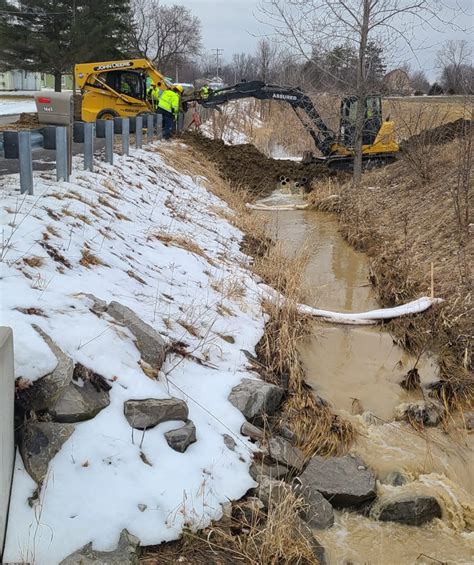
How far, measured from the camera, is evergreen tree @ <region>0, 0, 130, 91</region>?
3372cm

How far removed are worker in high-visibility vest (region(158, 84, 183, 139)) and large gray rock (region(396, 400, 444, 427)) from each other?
14.6m

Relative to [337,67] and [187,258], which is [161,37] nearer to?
[337,67]

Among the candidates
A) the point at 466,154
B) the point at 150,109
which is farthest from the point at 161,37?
the point at 466,154

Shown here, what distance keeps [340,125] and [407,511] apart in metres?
15.5

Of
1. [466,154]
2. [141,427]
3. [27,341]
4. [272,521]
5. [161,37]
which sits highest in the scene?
[161,37]

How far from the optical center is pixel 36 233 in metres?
5.53

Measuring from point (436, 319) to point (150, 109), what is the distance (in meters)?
15.2

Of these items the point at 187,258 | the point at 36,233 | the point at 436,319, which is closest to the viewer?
the point at 36,233

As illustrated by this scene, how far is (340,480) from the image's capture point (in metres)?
4.02

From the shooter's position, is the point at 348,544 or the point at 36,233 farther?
the point at 36,233

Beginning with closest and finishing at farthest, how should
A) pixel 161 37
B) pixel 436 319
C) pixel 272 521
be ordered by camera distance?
pixel 272 521, pixel 436 319, pixel 161 37

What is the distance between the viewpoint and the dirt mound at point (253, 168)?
1781 cm

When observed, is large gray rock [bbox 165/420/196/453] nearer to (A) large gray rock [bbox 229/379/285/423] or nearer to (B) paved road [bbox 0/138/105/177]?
(A) large gray rock [bbox 229/379/285/423]

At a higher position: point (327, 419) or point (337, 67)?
point (337, 67)
